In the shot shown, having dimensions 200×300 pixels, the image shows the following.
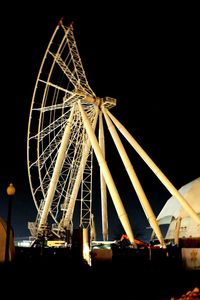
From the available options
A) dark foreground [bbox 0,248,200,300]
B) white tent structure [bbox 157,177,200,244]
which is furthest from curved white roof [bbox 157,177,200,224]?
dark foreground [bbox 0,248,200,300]

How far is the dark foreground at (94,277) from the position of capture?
14250mm

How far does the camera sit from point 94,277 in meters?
15.9

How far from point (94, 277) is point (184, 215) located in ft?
101

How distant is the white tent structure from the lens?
135 feet

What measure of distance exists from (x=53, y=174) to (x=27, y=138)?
4.18 meters

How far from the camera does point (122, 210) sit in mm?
26078

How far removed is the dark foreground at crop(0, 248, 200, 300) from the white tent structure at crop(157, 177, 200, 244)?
800 inches

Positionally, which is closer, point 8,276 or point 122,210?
point 8,276

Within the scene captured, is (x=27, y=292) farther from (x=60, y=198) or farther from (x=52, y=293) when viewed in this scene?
(x=60, y=198)

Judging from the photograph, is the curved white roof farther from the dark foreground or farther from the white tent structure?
the dark foreground

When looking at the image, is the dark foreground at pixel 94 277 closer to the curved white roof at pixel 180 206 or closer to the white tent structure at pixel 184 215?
the white tent structure at pixel 184 215

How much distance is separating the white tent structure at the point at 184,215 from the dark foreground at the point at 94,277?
2032cm

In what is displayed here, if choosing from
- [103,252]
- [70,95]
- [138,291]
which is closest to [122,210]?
[103,252]

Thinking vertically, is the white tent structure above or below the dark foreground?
above
